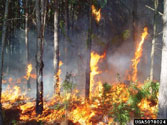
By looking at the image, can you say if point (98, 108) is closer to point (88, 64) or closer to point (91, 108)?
point (91, 108)

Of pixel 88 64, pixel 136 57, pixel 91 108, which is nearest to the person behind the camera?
pixel 91 108

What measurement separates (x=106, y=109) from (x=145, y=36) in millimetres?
13183

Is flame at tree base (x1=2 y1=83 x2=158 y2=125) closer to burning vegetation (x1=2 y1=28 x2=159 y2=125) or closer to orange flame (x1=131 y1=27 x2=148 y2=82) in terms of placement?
burning vegetation (x1=2 y1=28 x2=159 y2=125)

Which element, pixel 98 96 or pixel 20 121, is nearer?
pixel 20 121

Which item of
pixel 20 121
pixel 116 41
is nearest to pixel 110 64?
pixel 116 41

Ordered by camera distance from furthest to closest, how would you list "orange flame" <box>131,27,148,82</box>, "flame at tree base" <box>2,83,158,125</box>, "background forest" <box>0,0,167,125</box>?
"orange flame" <box>131,27,148,82</box>, "background forest" <box>0,0,167,125</box>, "flame at tree base" <box>2,83,158,125</box>

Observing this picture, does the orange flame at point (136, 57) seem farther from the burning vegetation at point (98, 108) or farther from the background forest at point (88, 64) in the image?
the burning vegetation at point (98, 108)

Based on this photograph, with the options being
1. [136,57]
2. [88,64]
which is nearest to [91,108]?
[88,64]

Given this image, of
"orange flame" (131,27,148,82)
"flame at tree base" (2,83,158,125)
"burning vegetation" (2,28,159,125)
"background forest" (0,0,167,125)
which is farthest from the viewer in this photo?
"orange flame" (131,27,148,82)

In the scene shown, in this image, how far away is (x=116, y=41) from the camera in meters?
18.4

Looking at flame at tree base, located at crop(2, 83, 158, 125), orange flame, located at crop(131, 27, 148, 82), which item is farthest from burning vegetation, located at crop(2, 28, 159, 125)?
orange flame, located at crop(131, 27, 148, 82)

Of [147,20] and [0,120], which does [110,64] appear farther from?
[0,120]

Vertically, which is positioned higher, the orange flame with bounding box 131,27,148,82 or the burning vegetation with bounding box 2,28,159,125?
the orange flame with bounding box 131,27,148,82

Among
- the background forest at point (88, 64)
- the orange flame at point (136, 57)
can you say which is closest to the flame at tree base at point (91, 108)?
the background forest at point (88, 64)
